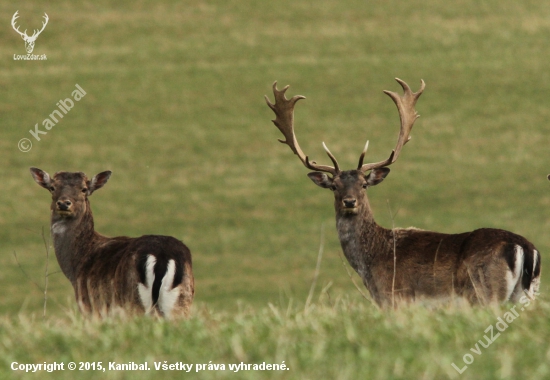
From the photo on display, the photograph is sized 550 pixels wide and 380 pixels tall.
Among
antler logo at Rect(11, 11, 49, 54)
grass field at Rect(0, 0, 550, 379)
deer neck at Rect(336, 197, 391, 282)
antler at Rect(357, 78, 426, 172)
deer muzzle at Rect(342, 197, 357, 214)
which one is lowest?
deer neck at Rect(336, 197, 391, 282)

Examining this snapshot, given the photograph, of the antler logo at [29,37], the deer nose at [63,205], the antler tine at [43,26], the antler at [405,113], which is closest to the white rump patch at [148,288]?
the deer nose at [63,205]

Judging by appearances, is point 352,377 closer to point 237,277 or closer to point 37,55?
point 237,277

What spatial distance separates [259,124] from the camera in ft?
133

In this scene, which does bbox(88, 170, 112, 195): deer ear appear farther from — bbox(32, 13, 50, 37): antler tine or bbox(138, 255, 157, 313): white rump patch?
bbox(32, 13, 50, 37): antler tine

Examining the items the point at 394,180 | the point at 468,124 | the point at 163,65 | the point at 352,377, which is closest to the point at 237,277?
the point at 394,180

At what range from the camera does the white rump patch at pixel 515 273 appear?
29.2ft

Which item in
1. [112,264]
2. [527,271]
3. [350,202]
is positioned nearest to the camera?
[527,271]

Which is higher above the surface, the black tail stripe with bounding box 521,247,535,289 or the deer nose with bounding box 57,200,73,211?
the deer nose with bounding box 57,200,73,211

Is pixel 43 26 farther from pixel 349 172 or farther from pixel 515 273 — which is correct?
pixel 515 273

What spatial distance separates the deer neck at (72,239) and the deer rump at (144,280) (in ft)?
2.71

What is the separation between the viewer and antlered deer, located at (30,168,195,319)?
8531 mm

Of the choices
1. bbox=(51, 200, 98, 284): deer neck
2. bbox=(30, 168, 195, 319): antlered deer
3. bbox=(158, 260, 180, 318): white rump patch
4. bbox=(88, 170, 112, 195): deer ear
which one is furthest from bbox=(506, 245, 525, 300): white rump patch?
bbox=(88, 170, 112, 195): deer ear

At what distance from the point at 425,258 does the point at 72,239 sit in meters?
3.21

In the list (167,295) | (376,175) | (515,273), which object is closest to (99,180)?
(167,295)
